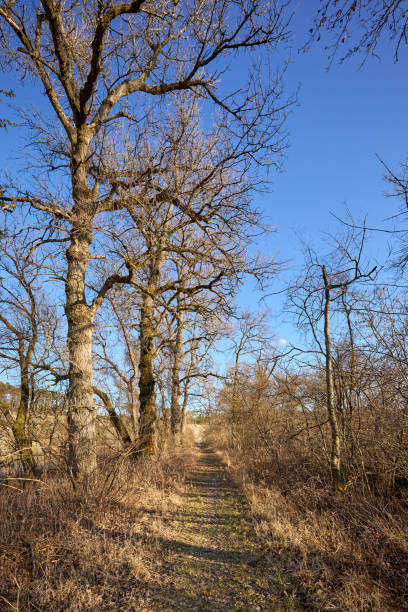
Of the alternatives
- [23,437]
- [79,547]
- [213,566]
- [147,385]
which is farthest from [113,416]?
[213,566]

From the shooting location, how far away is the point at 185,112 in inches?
263

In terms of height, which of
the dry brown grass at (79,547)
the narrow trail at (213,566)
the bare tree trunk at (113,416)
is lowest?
the narrow trail at (213,566)

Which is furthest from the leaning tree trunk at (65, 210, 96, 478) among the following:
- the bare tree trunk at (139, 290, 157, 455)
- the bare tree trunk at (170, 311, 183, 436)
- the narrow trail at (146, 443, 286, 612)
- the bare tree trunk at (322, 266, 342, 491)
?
the bare tree trunk at (170, 311, 183, 436)

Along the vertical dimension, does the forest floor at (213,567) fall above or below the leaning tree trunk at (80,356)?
below

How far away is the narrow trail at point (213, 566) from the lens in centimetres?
328

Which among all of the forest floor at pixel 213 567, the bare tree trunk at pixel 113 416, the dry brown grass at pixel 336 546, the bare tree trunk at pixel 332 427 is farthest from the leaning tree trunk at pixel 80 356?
the bare tree trunk at pixel 332 427

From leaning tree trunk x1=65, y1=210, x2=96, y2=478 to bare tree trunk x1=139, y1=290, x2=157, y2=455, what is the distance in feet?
8.61

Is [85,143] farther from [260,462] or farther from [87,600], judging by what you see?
[260,462]

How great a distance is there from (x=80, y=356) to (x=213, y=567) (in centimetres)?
415

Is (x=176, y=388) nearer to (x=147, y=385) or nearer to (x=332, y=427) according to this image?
(x=147, y=385)

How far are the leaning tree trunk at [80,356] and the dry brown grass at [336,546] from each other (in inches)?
134

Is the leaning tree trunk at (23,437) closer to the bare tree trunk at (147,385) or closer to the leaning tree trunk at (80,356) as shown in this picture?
the leaning tree trunk at (80,356)

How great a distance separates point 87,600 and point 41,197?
19.7 ft

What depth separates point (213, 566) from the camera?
13.4 ft
